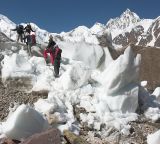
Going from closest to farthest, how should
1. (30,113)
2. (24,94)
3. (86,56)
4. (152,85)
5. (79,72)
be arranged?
(30,113)
(24,94)
(79,72)
(86,56)
(152,85)

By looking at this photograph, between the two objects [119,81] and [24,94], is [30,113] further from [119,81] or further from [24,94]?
[119,81]

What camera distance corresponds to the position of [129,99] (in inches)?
769

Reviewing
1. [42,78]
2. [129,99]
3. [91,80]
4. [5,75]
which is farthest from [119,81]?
[5,75]

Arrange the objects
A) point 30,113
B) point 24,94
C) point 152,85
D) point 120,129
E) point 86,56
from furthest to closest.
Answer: point 152,85 < point 86,56 < point 24,94 < point 120,129 < point 30,113

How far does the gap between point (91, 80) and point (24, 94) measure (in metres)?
3.62

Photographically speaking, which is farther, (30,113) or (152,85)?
(152,85)

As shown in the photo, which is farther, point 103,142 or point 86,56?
point 86,56

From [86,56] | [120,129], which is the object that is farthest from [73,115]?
[86,56]

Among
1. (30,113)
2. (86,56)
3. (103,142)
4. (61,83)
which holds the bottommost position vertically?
(103,142)

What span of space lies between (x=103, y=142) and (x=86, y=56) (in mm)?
9808

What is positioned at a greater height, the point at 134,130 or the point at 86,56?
the point at 86,56

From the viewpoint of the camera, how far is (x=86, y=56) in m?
25.3

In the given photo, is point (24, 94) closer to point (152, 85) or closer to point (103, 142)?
point (103, 142)

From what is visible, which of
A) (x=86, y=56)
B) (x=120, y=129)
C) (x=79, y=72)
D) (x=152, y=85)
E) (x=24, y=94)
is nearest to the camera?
(x=120, y=129)
